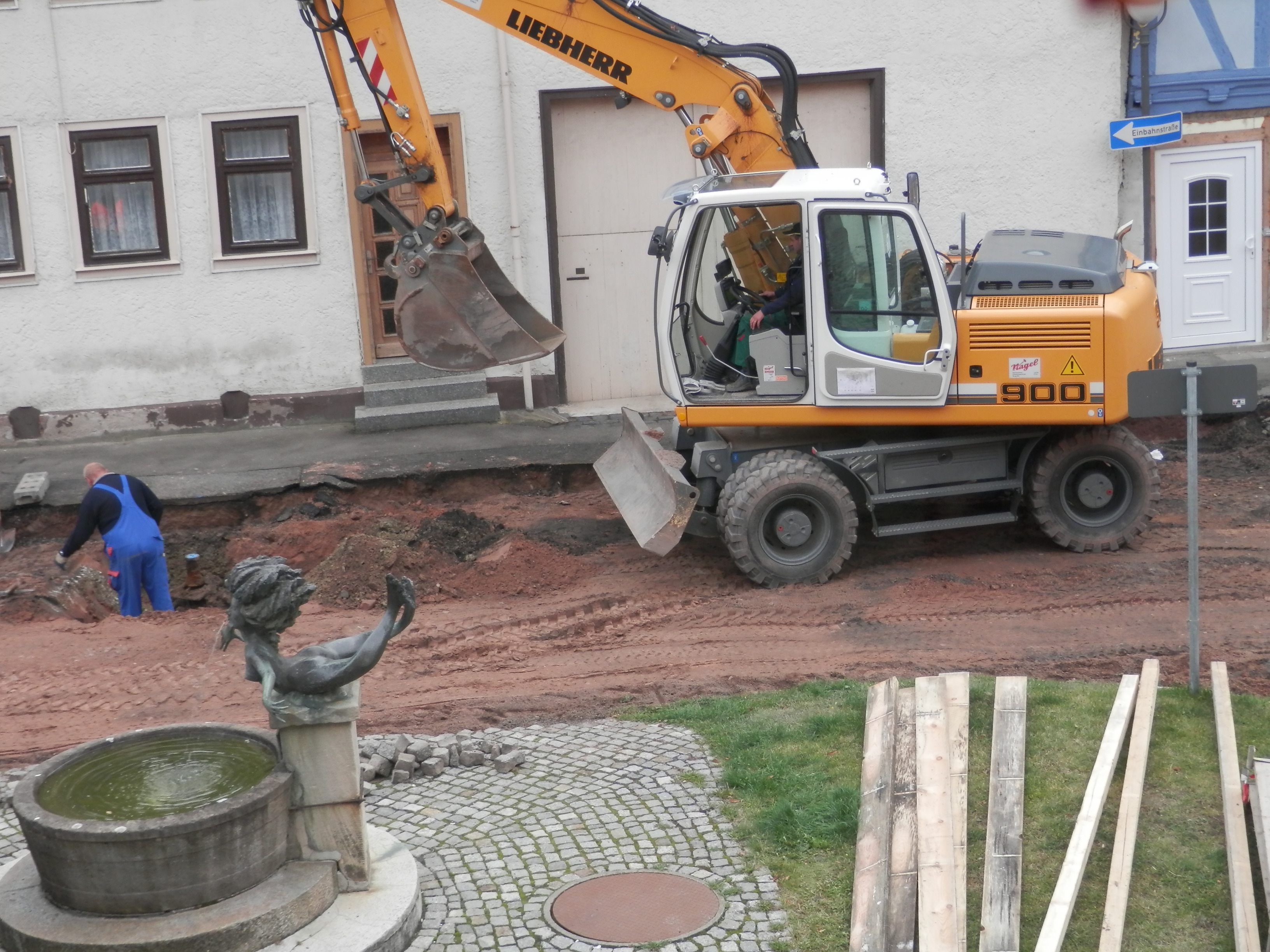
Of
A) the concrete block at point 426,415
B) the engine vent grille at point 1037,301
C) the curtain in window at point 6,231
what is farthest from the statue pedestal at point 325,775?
the curtain in window at point 6,231

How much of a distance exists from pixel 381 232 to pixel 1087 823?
38.1ft

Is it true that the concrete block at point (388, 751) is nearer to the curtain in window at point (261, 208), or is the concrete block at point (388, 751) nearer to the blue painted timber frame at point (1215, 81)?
the curtain in window at point (261, 208)

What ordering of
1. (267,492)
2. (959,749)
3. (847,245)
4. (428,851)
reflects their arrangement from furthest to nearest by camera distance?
(267,492) → (847,245) → (959,749) → (428,851)

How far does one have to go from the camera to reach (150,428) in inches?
619

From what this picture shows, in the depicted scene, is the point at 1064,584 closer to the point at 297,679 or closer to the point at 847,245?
the point at 847,245

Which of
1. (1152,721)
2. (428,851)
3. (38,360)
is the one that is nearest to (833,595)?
(1152,721)

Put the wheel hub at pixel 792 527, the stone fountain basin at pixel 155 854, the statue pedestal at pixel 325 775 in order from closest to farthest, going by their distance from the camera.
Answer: the stone fountain basin at pixel 155 854
the statue pedestal at pixel 325 775
the wheel hub at pixel 792 527

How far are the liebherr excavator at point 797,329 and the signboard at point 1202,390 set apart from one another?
7.07 feet

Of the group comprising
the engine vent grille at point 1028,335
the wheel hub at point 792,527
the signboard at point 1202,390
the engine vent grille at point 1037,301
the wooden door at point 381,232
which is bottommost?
the wheel hub at point 792,527

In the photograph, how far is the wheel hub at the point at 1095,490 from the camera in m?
11.0

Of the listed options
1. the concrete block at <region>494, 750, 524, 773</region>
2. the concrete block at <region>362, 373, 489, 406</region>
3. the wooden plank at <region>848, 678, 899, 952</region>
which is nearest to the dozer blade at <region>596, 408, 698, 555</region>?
the wooden plank at <region>848, 678, 899, 952</region>

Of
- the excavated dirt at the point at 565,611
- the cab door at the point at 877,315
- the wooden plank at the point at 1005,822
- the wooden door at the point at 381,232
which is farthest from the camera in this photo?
the wooden door at the point at 381,232

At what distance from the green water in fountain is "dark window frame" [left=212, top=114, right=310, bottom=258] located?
10264 mm

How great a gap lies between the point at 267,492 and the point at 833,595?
215 inches
